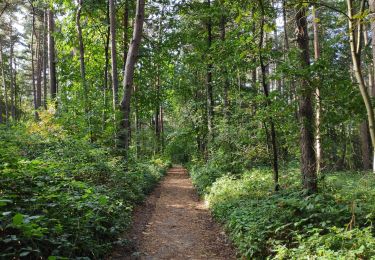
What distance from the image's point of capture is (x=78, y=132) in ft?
37.2

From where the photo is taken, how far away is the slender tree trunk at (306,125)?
6531mm

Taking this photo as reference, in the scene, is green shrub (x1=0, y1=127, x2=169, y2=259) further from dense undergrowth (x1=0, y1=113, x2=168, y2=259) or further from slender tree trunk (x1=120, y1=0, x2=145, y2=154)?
slender tree trunk (x1=120, y1=0, x2=145, y2=154)

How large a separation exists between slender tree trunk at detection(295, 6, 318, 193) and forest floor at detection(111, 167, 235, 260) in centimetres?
229

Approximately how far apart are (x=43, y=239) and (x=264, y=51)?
21.4ft

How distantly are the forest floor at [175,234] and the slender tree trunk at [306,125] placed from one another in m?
2.29

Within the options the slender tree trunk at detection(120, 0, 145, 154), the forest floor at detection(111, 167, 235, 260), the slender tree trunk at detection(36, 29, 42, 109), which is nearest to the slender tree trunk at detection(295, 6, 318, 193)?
the forest floor at detection(111, 167, 235, 260)

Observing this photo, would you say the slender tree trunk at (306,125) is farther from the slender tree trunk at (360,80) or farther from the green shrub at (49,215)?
the green shrub at (49,215)

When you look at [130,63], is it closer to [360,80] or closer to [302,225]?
[302,225]

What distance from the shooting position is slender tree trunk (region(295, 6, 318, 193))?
6531mm

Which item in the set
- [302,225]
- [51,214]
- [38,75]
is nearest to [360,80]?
[302,225]

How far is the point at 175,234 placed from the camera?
7344 mm

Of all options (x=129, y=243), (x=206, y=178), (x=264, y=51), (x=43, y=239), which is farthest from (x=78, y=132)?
(x=43, y=239)

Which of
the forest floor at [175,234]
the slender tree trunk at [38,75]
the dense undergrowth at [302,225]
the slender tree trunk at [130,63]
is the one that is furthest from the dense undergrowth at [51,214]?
A: the slender tree trunk at [38,75]

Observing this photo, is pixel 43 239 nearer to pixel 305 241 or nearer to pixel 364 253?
pixel 305 241
